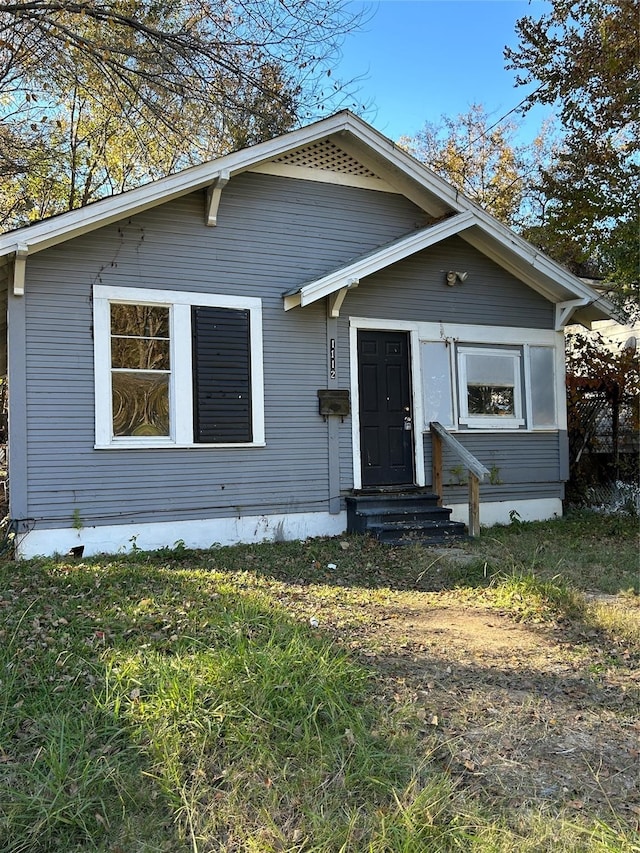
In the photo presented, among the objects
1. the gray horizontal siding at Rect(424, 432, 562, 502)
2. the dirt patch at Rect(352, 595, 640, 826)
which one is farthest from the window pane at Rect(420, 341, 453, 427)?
the dirt patch at Rect(352, 595, 640, 826)

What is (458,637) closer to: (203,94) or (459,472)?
(459,472)

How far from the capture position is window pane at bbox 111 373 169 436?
7465 millimetres

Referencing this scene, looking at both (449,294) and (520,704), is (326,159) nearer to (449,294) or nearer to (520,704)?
(449,294)

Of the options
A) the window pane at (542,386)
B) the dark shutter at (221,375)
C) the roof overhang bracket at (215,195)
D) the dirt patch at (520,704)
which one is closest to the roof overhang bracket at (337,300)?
the dark shutter at (221,375)

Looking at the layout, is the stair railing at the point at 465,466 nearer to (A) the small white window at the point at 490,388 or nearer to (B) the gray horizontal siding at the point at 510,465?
(B) the gray horizontal siding at the point at 510,465

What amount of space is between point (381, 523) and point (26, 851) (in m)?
5.95

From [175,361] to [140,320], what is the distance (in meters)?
0.63

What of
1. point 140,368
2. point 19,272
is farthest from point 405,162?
point 19,272

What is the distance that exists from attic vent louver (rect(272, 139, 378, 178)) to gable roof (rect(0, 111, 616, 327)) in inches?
0.5

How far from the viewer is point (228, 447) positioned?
7.96 m

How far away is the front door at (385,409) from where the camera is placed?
8836mm

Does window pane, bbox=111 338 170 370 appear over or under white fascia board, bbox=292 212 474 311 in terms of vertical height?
under

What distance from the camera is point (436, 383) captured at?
30.2 ft

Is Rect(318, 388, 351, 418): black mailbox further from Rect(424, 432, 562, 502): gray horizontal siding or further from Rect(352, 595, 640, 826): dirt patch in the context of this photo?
Rect(352, 595, 640, 826): dirt patch
